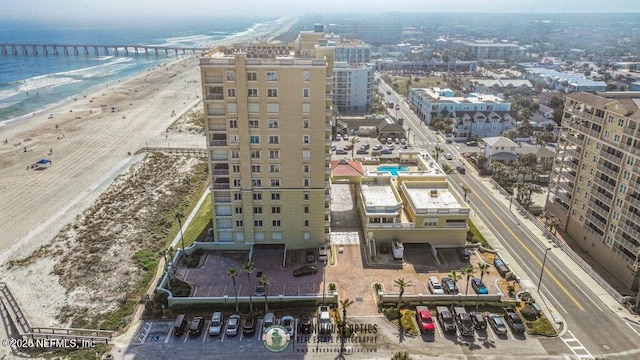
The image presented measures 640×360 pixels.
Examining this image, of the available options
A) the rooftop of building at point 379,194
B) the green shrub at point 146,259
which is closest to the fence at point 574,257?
the rooftop of building at point 379,194

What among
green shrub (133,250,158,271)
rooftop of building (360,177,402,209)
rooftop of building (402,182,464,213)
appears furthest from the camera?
rooftop of building (360,177,402,209)

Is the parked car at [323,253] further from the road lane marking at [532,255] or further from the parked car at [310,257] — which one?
the road lane marking at [532,255]

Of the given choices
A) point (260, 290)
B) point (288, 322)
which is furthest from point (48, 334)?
point (288, 322)

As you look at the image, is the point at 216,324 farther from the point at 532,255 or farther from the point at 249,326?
the point at 532,255

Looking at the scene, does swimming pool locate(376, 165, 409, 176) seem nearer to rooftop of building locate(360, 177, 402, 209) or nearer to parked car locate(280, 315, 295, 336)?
rooftop of building locate(360, 177, 402, 209)

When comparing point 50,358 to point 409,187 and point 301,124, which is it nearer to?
point 301,124

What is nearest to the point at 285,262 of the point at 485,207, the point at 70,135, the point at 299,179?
the point at 299,179

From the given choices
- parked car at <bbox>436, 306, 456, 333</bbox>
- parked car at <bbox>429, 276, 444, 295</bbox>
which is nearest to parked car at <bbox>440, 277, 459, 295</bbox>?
parked car at <bbox>429, 276, 444, 295</bbox>
